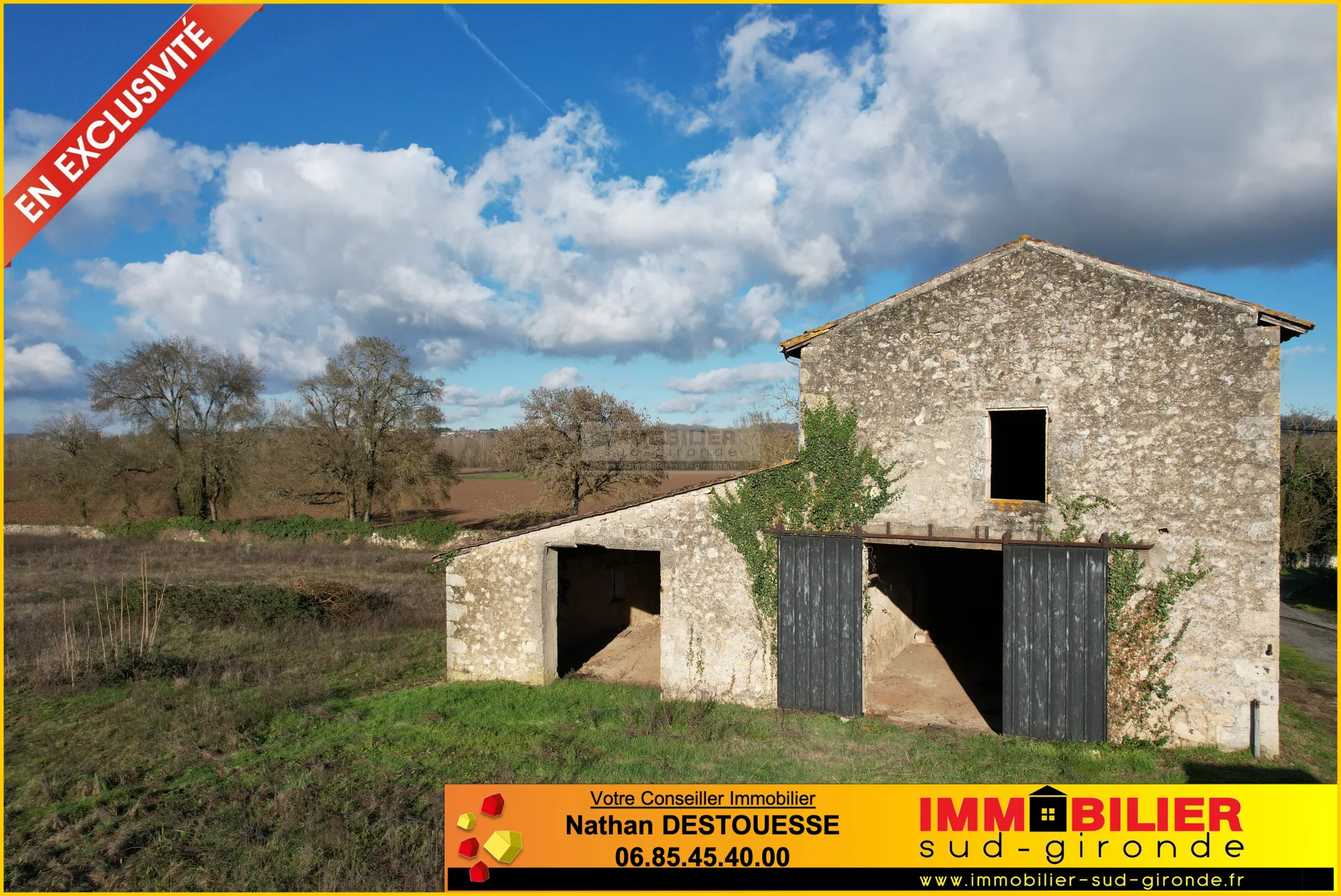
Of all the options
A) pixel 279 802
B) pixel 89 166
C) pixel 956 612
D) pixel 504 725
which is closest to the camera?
pixel 89 166

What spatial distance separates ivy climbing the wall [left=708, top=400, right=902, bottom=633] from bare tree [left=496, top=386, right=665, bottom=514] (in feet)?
70.0

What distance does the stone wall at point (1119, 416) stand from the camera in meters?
8.45

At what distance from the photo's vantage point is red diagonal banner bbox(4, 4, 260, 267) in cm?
504

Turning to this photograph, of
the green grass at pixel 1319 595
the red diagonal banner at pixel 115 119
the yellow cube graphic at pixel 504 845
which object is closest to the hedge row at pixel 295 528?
the yellow cube graphic at pixel 504 845

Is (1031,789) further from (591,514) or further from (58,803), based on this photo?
(58,803)

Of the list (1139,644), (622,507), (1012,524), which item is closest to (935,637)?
(1139,644)

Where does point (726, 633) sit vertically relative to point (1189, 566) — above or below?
below

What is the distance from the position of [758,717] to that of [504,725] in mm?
3597

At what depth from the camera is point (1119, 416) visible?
8.97 meters

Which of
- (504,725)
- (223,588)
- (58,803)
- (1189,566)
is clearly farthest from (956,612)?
(223,588)

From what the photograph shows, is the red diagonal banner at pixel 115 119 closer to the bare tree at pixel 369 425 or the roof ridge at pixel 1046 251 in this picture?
the roof ridge at pixel 1046 251

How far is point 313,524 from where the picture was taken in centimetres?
3169

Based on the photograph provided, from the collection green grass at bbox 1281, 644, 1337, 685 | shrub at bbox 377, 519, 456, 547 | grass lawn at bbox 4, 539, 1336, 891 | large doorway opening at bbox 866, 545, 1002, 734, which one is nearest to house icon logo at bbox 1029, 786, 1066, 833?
grass lawn at bbox 4, 539, 1336, 891

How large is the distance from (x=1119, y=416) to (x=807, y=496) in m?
4.19
